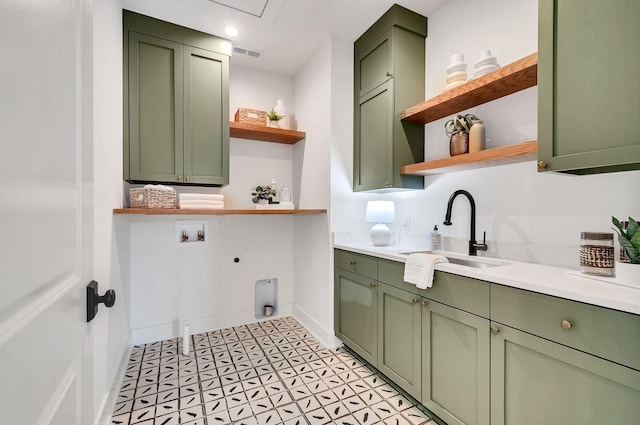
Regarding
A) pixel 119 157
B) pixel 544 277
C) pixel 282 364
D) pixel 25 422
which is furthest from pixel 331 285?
pixel 25 422

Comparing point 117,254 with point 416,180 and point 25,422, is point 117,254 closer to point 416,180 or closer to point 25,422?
point 25,422

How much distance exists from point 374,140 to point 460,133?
74 centimetres

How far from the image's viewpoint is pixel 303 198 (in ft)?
10.4

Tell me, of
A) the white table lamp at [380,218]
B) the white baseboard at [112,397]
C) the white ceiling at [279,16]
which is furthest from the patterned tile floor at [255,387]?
the white ceiling at [279,16]

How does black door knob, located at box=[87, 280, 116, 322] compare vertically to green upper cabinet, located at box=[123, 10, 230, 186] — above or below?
below

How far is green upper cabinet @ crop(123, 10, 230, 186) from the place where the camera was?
2.31 meters

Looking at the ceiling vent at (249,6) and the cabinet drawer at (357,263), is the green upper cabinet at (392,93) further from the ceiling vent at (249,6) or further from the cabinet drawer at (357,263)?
the ceiling vent at (249,6)

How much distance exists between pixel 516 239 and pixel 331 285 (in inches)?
58.9

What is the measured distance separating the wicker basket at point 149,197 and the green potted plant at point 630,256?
8.82ft

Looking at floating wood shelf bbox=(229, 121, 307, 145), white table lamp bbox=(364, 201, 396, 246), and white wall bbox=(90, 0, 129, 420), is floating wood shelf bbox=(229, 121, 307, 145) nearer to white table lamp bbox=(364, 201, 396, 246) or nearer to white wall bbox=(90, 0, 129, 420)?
white wall bbox=(90, 0, 129, 420)

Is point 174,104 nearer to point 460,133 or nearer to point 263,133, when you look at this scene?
point 263,133

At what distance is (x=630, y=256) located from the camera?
3.84 ft

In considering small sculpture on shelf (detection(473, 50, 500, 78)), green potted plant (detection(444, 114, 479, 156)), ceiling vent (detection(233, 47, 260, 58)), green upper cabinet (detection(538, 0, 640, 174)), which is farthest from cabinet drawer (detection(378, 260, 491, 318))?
ceiling vent (detection(233, 47, 260, 58))

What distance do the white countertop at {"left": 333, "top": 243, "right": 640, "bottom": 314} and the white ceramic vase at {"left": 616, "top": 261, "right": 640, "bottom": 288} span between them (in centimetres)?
2
